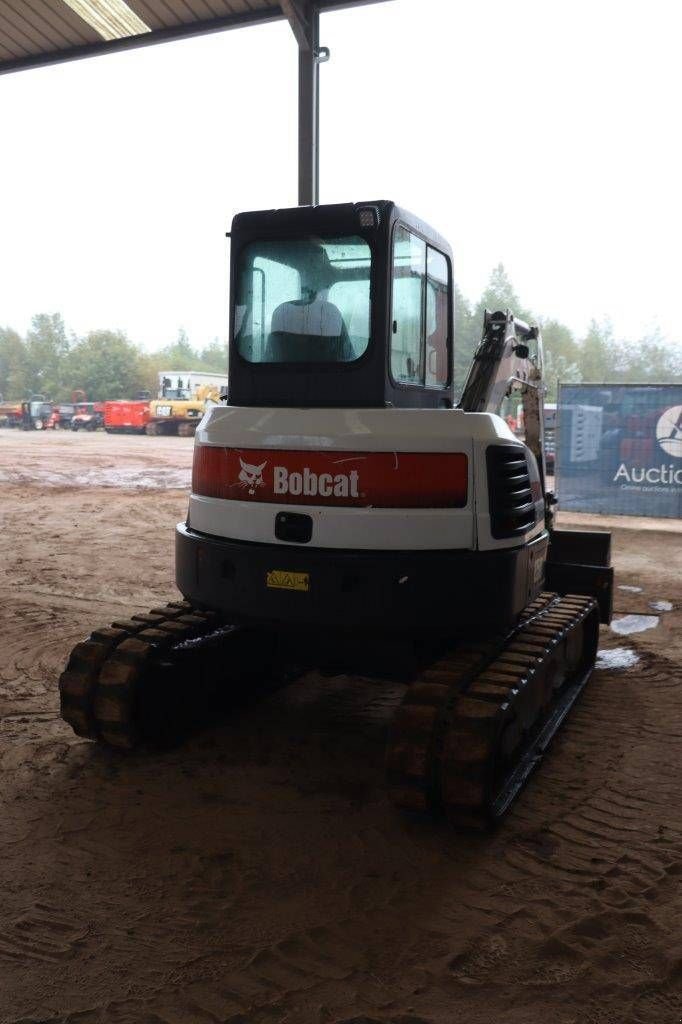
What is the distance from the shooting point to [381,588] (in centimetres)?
393

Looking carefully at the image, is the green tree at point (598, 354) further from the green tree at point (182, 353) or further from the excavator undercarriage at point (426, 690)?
the excavator undercarriage at point (426, 690)

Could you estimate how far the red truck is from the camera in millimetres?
35281

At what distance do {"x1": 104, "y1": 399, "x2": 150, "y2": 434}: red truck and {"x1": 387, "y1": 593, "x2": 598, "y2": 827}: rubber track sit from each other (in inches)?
1265

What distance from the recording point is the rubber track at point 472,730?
11.5 ft

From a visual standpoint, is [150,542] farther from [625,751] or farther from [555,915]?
[555,915]

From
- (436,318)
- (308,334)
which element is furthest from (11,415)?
(308,334)

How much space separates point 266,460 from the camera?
4090mm

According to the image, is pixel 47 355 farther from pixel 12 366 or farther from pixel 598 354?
pixel 598 354

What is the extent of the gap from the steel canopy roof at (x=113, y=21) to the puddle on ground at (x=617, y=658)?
21.1 ft

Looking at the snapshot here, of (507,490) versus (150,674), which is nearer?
(507,490)

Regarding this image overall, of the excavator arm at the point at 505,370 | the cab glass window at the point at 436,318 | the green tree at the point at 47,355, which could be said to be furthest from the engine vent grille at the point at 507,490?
the green tree at the point at 47,355

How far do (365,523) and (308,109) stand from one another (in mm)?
6058

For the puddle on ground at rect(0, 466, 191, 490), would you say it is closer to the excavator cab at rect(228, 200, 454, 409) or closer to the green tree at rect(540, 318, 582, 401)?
A: the excavator cab at rect(228, 200, 454, 409)

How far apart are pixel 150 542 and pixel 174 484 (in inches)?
263
